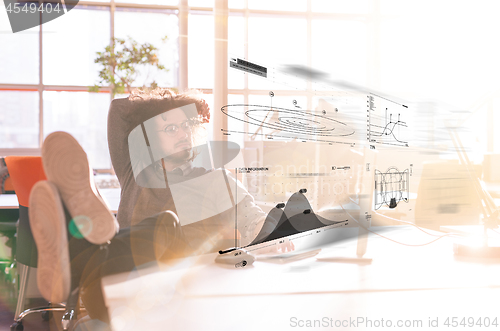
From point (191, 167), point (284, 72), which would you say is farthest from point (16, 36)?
point (284, 72)

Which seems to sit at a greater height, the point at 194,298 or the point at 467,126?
the point at 467,126

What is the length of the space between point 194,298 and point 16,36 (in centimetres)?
559

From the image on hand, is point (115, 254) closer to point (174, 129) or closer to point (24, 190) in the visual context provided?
point (174, 129)

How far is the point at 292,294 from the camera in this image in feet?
1.77

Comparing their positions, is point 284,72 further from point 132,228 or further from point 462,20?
point 462,20

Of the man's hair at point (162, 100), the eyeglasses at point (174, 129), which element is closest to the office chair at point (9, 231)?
the man's hair at point (162, 100)

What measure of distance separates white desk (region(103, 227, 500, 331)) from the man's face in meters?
0.30

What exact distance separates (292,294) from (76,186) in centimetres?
34

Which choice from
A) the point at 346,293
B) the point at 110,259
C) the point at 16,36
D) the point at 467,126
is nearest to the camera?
the point at 110,259

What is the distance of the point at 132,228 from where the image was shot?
0.46 meters
